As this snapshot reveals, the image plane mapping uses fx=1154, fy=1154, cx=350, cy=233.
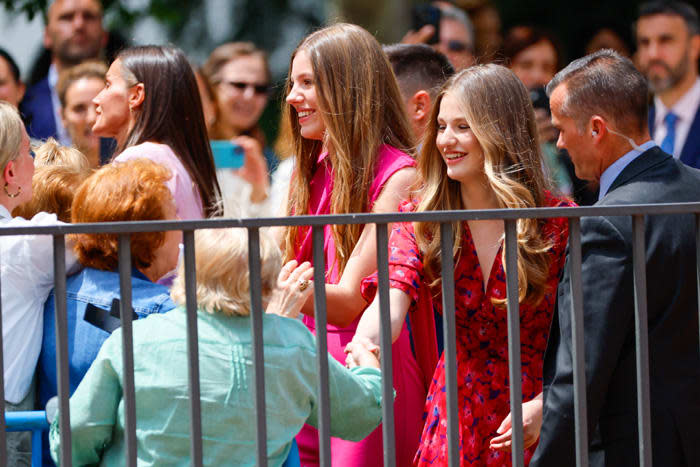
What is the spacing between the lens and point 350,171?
3.67m

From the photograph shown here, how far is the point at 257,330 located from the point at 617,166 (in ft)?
4.08

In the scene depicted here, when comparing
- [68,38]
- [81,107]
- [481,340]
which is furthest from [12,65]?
[481,340]

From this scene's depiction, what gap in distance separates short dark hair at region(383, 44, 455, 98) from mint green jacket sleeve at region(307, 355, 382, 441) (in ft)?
8.28

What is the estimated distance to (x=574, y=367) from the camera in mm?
2842

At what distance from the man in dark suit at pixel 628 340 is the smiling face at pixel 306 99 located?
1.09 meters

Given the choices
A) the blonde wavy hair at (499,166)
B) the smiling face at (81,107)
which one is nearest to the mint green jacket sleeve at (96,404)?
the blonde wavy hair at (499,166)

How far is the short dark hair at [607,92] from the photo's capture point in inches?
133

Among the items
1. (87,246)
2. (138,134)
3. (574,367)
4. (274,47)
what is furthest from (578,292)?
(274,47)

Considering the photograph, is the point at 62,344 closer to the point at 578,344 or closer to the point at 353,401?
the point at 353,401

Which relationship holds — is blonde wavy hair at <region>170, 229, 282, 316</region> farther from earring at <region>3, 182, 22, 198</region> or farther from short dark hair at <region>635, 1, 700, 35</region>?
short dark hair at <region>635, 1, 700, 35</region>

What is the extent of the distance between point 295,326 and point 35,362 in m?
0.83

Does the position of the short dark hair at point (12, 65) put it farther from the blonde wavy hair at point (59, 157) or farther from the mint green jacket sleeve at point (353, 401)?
the mint green jacket sleeve at point (353, 401)

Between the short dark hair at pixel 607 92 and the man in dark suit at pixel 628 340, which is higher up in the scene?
the short dark hair at pixel 607 92

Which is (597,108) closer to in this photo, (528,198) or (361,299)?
Result: (528,198)
